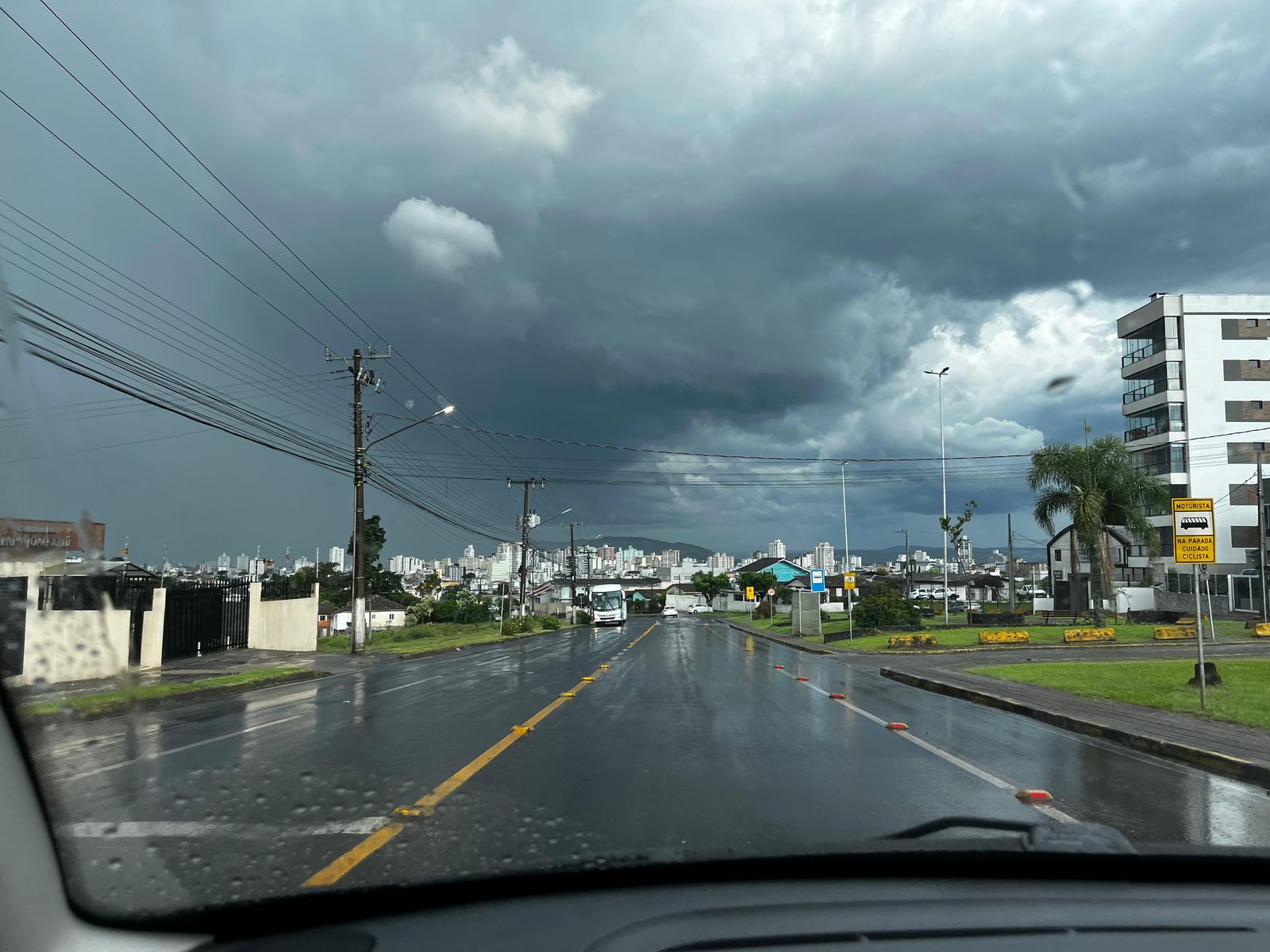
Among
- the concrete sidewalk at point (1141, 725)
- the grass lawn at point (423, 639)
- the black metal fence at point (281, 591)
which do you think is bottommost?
the grass lawn at point (423, 639)

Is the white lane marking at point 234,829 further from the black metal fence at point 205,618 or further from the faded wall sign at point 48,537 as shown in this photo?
the faded wall sign at point 48,537

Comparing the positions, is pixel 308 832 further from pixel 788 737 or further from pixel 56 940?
pixel 788 737

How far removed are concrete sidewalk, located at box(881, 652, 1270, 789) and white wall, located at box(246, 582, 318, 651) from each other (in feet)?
66.8

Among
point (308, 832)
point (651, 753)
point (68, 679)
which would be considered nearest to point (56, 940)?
point (68, 679)

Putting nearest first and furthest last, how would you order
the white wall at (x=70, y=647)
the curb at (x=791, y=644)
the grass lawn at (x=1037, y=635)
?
the white wall at (x=70, y=647)
the curb at (x=791, y=644)
the grass lawn at (x=1037, y=635)

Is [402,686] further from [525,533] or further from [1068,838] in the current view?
[525,533]

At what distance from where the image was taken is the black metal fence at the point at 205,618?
6035 mm

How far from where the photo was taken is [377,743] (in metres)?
9.34

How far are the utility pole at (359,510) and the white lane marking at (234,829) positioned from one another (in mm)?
23714

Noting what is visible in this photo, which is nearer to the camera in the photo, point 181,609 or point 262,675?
point 181,609

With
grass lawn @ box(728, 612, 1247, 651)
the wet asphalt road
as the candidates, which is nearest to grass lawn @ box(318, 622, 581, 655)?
grass lawn @ box(728, 612, 1247, 651)

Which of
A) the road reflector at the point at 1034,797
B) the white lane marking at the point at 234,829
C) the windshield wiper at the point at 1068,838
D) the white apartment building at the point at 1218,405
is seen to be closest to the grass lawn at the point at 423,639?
the white lane marking at the point at 234,829

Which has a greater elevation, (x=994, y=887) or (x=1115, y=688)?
(x=994, y=887)

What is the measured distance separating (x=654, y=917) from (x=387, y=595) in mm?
103368
